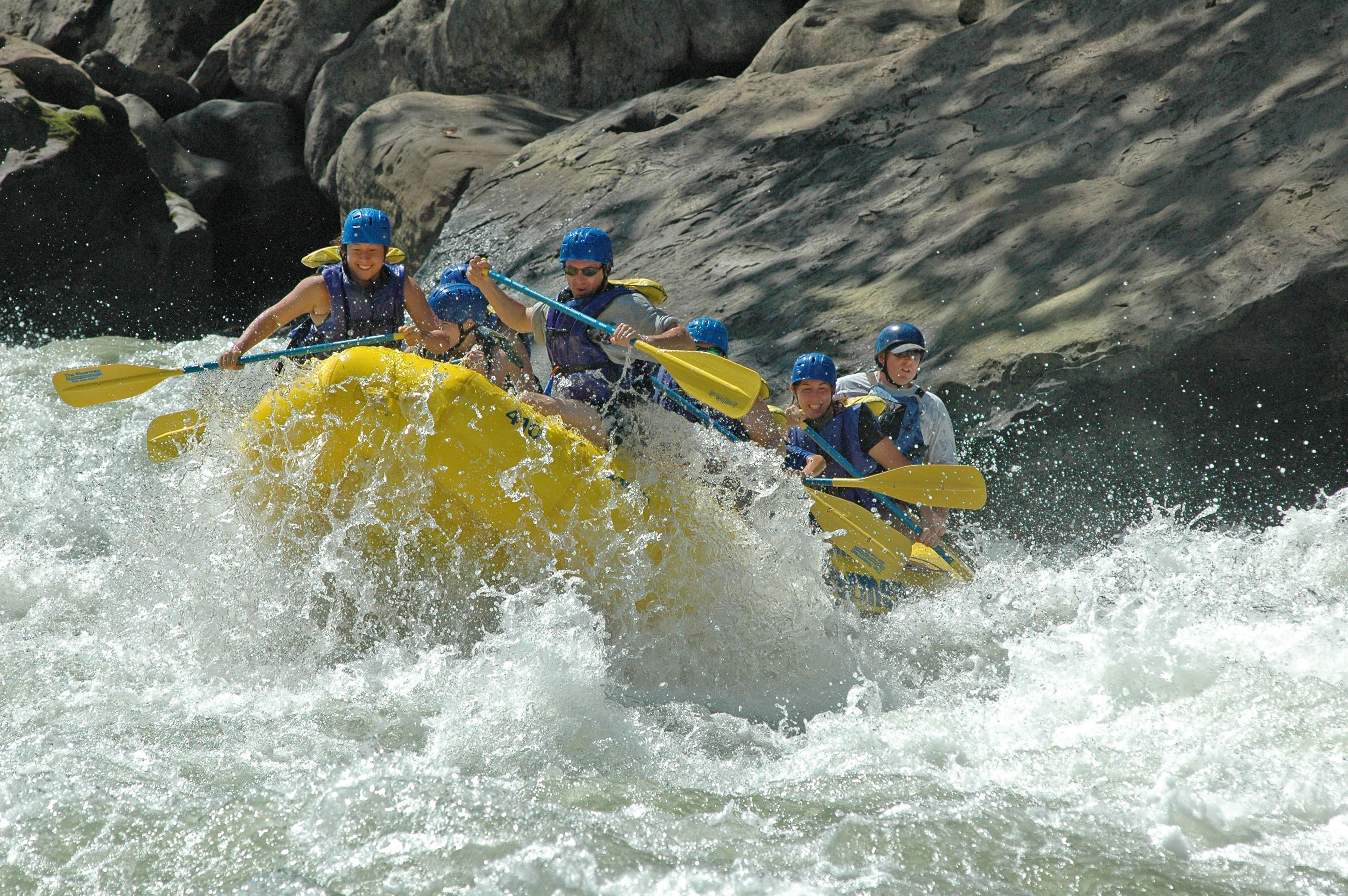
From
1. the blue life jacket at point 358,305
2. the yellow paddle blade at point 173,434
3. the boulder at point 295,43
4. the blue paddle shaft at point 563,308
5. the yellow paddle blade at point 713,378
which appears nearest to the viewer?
the yellow paddle blade at point 713,378

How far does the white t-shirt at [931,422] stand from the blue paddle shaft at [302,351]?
206 centimetres

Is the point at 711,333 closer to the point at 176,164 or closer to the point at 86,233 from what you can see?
the point at 86,233

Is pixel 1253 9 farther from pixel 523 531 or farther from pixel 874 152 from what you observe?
pixel 523 531

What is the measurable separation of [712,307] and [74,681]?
14.0 feet

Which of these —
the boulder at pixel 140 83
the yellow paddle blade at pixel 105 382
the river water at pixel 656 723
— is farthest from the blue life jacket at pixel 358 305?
the boulder at pixel 140 83

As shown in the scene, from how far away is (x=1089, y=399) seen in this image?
5.27 metres

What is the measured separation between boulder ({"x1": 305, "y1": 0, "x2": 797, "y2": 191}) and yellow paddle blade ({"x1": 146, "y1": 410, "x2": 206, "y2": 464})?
6.69m

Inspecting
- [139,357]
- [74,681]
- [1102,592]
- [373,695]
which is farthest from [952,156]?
[139,357]

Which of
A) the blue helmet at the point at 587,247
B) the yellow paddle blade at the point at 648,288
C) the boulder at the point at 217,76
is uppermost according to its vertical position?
the blue helmet at the point at 587,247

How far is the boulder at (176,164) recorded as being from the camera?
35.3 feet

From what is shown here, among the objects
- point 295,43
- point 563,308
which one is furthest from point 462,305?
point 295,43

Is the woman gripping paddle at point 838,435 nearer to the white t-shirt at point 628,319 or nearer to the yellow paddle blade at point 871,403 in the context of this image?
the yellow paddle blade at point 871,403

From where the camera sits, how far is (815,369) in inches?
188

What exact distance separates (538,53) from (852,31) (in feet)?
10.7
